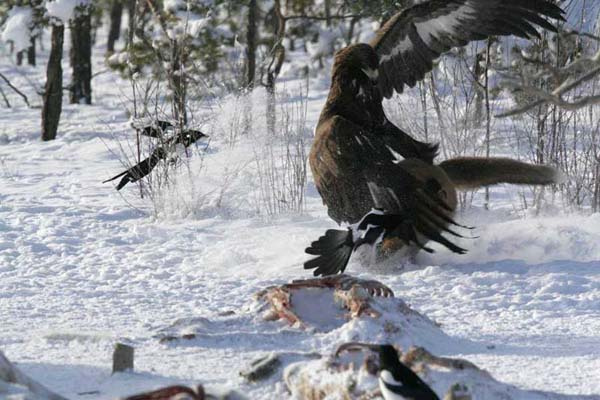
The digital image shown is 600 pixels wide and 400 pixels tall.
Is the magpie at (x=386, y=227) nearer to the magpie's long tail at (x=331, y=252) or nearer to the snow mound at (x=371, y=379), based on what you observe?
the magpie's long tail at (x=331, y=252)

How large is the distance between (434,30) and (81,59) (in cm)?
1314

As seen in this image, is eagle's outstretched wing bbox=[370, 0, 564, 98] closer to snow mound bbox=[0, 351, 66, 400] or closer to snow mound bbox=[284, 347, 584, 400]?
snow mound bbox=[284, 347, 584, 400]

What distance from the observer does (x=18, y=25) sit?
53.6 feet

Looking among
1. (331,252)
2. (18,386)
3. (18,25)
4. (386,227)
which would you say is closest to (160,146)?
(331,252)

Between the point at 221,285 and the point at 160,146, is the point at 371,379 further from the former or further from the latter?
the point at 160,146

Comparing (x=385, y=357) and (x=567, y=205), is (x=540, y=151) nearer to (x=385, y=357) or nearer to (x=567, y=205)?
(x=567, y=205)

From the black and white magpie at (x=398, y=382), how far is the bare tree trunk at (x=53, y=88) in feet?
41.5

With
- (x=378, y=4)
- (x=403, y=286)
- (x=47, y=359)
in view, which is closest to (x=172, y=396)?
(x=47, y=359)

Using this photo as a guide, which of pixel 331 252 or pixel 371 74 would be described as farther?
pixel 371 74

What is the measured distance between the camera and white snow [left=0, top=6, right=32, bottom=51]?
16359 mm

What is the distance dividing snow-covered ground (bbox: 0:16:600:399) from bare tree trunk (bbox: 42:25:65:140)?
501cm

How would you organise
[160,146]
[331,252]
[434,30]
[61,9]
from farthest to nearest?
[61,9], [160,146], [434,30], [331,252]

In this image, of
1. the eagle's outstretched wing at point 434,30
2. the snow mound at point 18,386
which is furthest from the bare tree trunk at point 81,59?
the snow mound at point 18,386

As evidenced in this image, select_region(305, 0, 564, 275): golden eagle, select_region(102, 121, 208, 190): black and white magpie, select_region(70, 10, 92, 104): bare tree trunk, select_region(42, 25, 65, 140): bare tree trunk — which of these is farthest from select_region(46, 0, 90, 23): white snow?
select_region(305, 0, 564, 275): golden eagle
